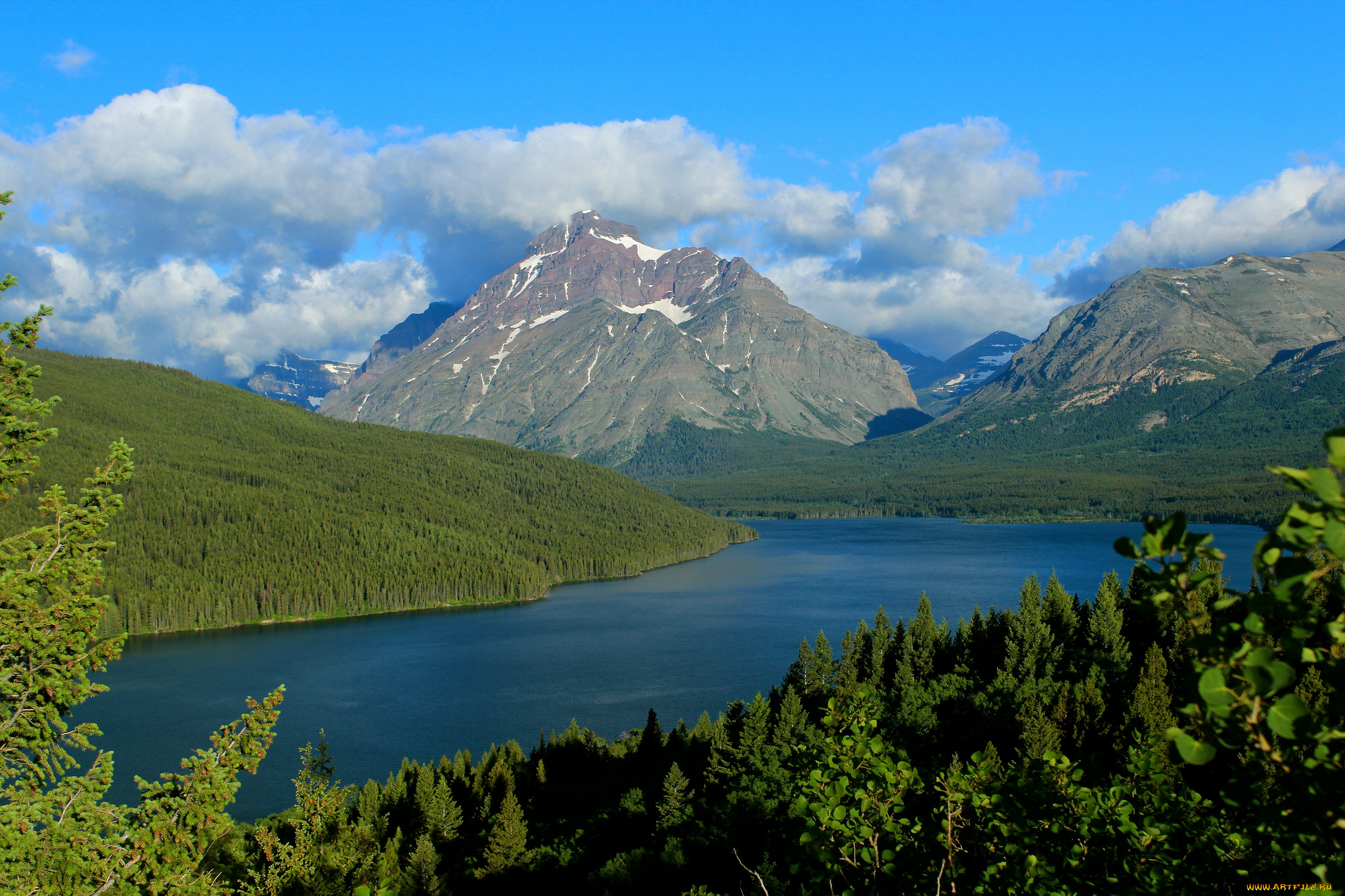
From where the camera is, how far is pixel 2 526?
11488 cm

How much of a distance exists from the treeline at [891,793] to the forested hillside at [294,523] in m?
74.7

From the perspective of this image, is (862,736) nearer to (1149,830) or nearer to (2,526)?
(1149,830)

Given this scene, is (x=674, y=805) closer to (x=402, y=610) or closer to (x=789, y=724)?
(x=789, y=724)

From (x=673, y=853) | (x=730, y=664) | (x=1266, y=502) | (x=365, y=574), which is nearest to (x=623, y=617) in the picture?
(x=730, y=664)

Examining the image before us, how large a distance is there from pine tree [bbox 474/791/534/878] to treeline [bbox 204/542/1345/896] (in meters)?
0.10

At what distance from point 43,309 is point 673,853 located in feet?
95.0

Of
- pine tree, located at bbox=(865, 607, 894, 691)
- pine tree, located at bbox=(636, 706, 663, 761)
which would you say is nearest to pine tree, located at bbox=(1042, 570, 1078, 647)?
pine tree, located at bbox=(865, 607, 894, 691)

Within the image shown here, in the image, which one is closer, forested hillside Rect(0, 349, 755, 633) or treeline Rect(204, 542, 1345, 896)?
treeline Rect(204, 542, 1345, 896)

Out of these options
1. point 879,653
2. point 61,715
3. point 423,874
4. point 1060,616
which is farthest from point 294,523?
point 61,715

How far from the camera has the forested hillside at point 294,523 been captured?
117 meters

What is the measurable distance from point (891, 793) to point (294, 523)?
14799cm

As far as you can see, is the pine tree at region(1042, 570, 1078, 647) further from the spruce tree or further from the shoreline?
the shoreline

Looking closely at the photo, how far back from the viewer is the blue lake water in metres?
62.6

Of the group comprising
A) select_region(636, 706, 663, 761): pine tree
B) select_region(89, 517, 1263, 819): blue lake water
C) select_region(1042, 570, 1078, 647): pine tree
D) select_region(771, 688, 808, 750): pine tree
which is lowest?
select_region(89, 517, 1263, 819): blue lake water
